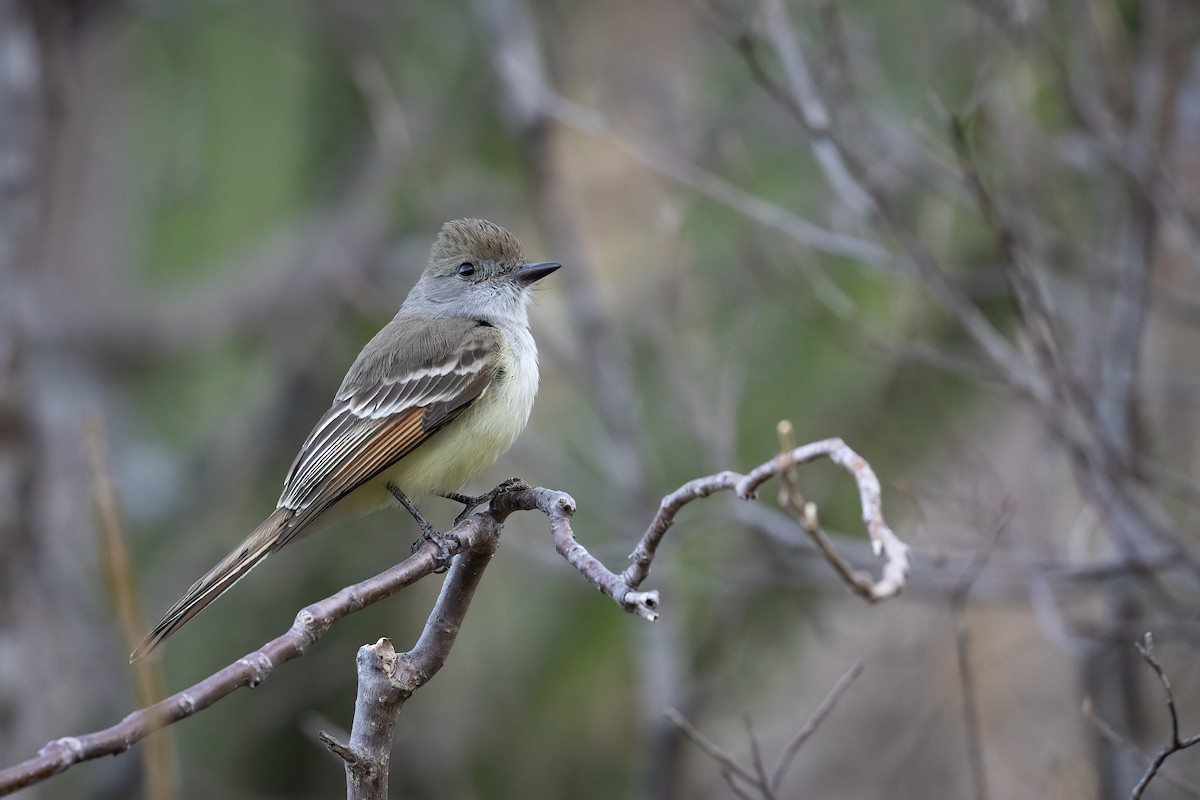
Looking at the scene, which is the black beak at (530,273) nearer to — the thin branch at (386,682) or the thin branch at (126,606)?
the thin branch at (386,682)

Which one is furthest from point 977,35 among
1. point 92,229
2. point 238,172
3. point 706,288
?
point 92,229

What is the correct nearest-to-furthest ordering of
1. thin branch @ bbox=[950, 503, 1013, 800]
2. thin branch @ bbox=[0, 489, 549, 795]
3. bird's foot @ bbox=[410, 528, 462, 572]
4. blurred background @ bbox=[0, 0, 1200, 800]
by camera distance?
1. thin branch @ bbox=[0, 489, 549, 795]
2. bird's foot @ bbox=[410, 528, 462, 572]
3. thin branch @ bbox=[950, 503, 1013, 800]
4. blurred background @ bbox=[0, 0, 1200, 800]

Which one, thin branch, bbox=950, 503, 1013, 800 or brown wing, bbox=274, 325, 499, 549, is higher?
brown wing, bbox=274, 325, 499, 549

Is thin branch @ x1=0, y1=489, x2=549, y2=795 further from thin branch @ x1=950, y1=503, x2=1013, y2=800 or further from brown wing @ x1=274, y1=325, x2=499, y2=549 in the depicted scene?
brown wing @ x1=274, y1=325, x2=499, y2=549

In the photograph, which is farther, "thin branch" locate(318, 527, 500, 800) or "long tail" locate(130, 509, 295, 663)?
"long tail" locate(130, 509, 295, 663)

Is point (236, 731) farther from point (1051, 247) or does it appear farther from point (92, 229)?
point (1051, 247)

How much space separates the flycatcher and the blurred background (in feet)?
3.72

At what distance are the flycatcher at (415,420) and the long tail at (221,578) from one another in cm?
2

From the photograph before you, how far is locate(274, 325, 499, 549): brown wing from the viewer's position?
4766 mm

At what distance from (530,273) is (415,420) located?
1019 mm

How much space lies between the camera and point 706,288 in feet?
29.1

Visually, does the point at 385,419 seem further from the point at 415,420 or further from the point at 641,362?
the point at 641,362

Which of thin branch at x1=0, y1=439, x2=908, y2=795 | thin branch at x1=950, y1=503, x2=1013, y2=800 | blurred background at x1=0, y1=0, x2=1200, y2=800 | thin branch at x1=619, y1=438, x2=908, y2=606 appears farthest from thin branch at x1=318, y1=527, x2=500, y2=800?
blurred background at x1=0, y1=0, x2=1200, y2=800

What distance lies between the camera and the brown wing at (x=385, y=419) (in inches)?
188
